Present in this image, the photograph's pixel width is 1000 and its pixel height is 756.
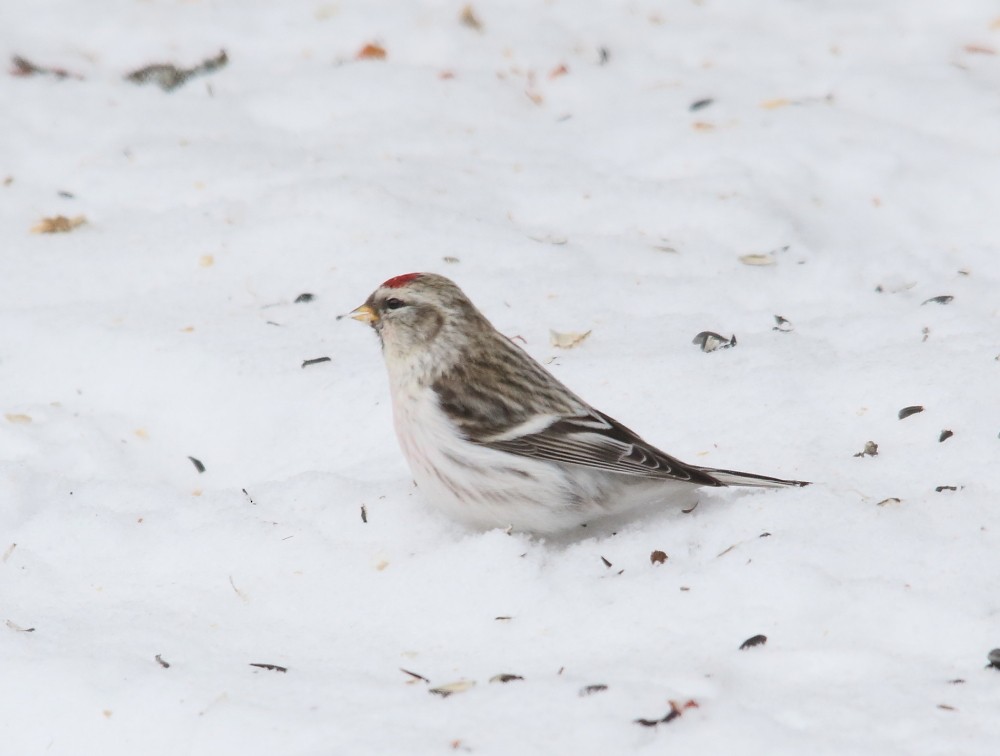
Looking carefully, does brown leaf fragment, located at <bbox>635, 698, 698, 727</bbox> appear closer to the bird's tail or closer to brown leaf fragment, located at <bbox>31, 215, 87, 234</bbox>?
the bird's tail

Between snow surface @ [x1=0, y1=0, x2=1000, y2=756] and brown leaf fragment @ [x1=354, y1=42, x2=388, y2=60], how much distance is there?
0.06 m

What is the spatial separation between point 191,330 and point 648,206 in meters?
1.92

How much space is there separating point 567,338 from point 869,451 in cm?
118

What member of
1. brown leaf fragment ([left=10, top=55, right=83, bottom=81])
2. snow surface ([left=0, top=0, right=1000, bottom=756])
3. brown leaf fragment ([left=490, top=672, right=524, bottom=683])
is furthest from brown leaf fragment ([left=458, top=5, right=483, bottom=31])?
brown leaf fragment ([left=490, top=672, right=524, bottom=683])

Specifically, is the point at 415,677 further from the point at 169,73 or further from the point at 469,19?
the point at 469,19

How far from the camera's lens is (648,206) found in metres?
5.56

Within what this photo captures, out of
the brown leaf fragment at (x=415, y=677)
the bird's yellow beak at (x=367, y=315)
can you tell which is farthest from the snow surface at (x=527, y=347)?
the bird's yellow beak at (x=367, y=315)

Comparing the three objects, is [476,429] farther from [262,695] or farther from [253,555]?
[262,695]

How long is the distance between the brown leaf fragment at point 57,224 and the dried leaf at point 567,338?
2064 mm

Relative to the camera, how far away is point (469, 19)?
6879 mm

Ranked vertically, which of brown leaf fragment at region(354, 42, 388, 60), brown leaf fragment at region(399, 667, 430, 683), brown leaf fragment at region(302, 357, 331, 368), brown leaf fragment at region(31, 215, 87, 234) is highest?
brown leaf fragment at region(354, 42, 388, 60)

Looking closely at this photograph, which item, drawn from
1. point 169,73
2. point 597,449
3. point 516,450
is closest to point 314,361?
point 516,450

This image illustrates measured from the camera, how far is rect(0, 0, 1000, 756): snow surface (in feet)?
9.65

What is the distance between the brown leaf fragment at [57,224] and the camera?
5426 mm
